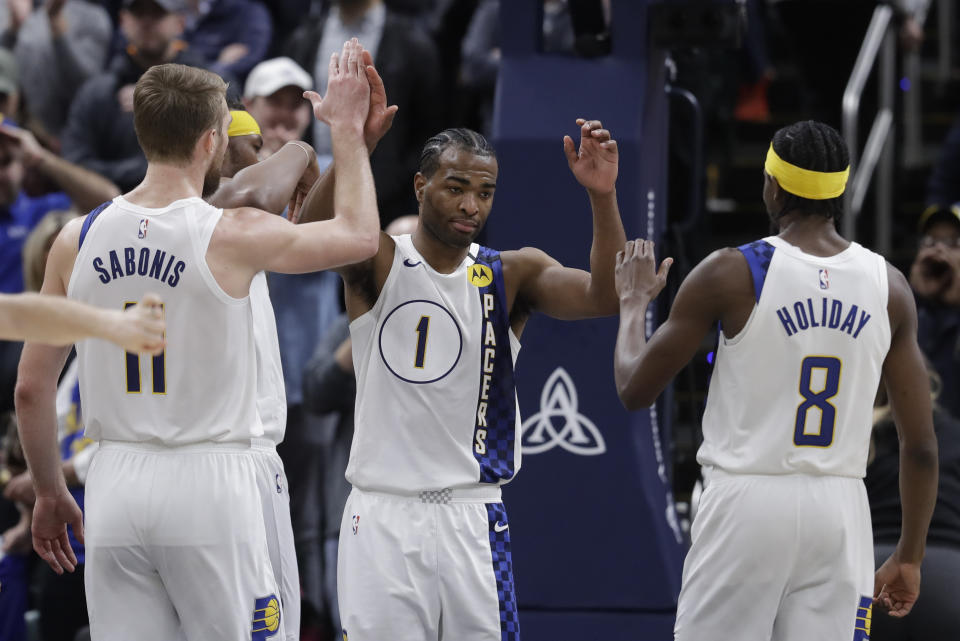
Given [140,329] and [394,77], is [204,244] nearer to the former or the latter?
[140,329]

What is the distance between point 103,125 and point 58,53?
4.34ft

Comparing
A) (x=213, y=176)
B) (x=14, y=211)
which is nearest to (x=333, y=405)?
(x=213, y=176)

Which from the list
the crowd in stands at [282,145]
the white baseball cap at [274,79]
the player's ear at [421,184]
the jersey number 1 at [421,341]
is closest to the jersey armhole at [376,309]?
the jersey number 1 at [421,341]

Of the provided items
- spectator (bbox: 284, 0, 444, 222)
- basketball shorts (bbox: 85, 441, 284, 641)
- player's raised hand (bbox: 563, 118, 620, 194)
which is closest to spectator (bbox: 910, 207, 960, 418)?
spectator (bbox: 284, 0, 444, 222)

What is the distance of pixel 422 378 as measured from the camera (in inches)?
182

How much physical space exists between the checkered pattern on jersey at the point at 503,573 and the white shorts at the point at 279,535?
0.77 m

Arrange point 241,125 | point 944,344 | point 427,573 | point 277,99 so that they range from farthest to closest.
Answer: point 944,344 → point 277,99 → point 241,125 → point 427,573

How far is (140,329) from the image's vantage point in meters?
3.12

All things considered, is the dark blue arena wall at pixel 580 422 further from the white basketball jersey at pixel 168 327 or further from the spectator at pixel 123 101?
the spectator at pixel 123 101

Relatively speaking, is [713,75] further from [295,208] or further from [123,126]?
[295,208]

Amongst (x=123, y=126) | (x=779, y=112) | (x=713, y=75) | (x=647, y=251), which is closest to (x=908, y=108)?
(x=779, y=112)

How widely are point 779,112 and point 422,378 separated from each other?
727cm

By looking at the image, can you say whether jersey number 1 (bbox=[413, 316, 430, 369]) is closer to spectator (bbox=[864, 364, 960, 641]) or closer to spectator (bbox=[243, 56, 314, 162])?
spectator (bbox=[864, 364, 960, 641])

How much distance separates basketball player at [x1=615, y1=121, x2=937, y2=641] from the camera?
4.31 meters
